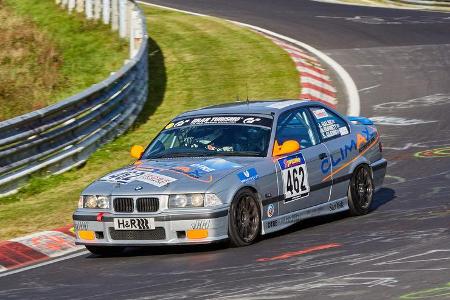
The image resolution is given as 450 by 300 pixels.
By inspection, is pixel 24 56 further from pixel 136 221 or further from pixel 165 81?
pixel 136 221

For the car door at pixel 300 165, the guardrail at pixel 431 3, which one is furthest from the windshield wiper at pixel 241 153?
the guardrail at pixel 431 3

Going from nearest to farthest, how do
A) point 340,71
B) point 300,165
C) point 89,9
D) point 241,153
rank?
1. point 241,153
2. point 300,165
3. point 340,71
4. point 89,9

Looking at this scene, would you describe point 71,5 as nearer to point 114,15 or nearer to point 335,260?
point 114,15

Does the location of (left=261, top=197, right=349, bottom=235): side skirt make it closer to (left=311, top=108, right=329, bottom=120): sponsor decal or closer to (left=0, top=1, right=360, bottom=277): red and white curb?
(left=311, top=108, right=329, bottom=120): sponsor decal

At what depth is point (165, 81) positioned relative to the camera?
70.4 ft

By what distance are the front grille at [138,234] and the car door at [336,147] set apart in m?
2.23

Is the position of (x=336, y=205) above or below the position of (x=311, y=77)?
above

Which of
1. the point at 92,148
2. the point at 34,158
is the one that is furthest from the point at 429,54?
the point at 34,158

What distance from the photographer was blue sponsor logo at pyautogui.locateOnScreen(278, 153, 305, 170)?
35.9 ft

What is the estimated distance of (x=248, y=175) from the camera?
34.1 ft

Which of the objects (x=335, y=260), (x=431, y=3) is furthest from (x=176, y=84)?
(x=431, y=3)

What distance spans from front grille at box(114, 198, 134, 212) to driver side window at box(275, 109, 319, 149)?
1833 millimetres

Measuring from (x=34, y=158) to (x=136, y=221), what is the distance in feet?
15.6

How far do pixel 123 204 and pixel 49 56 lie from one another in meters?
12.3
